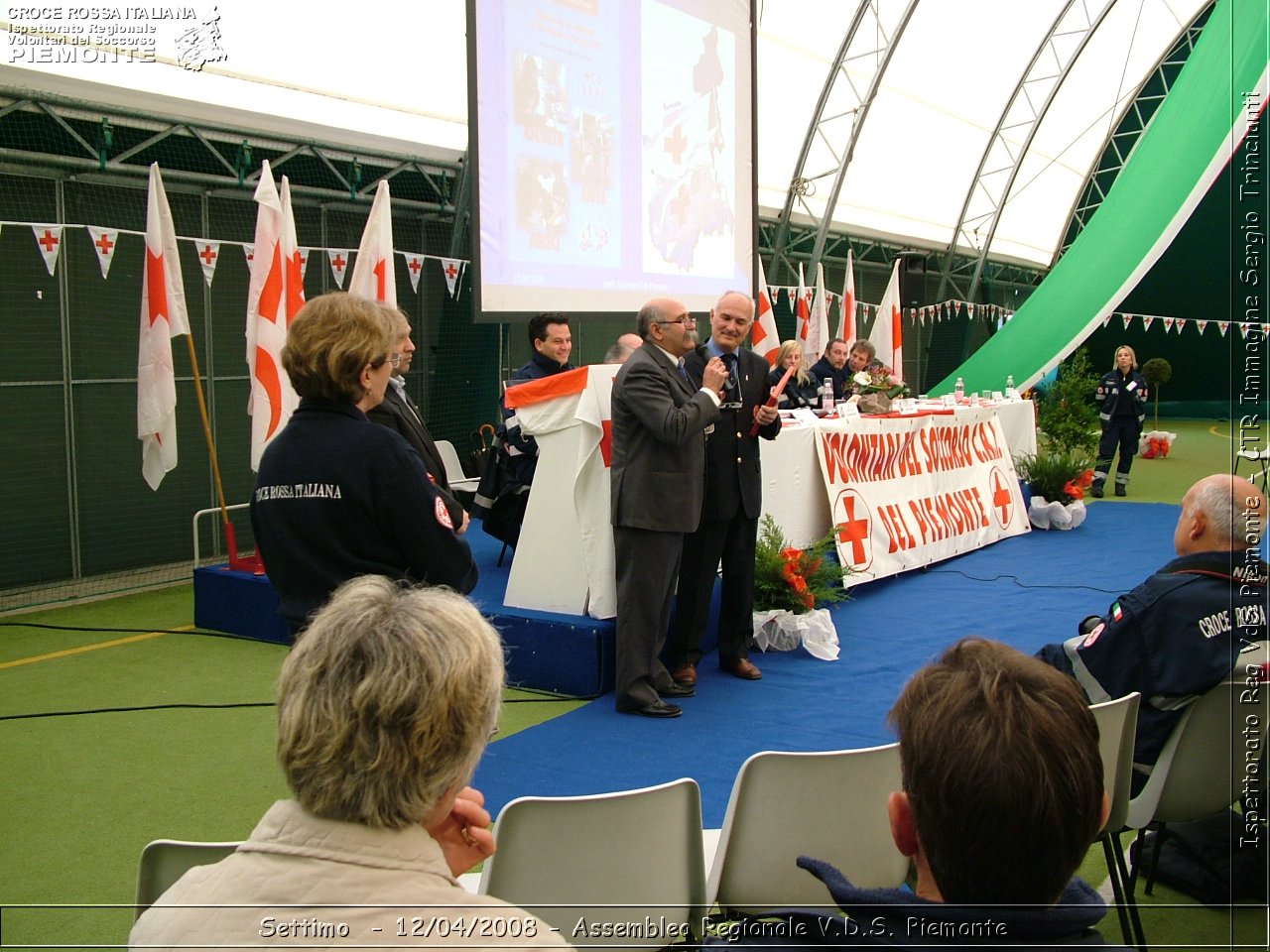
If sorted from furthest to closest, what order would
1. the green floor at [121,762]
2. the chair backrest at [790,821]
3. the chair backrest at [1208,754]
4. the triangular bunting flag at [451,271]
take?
the triangular bunting flag at [451,271] → the green floor at [121,762] → the chair backrest at [1208,754] → the chair backrest at [790,821]

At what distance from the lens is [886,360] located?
48.3ft

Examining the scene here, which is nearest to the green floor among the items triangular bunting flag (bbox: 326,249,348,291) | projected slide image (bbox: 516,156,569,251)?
projected slide image (bbox: 516,156,569,251)

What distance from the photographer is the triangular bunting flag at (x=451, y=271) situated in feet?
32.8

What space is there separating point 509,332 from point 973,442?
4720 mm

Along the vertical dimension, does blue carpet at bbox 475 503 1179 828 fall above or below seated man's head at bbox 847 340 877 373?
below

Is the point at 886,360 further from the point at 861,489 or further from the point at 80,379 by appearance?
the point at 80,379

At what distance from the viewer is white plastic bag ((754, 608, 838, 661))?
5.73 m

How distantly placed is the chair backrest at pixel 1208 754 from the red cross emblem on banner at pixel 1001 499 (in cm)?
636

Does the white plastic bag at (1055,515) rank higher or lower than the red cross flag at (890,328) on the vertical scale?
lower

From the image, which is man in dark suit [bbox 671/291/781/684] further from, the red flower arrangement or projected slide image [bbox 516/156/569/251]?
projected slide image [bbox 516/156/569/251]

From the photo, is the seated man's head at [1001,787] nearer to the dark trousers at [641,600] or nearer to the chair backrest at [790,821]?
the chair backrest at [790,821]

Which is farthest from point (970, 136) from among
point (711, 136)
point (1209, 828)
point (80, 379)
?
point (1209, 828)

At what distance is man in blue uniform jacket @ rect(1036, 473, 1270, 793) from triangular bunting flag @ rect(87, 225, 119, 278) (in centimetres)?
643

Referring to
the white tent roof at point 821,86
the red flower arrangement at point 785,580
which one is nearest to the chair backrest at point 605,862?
the red flower arrangement at point 785,580
